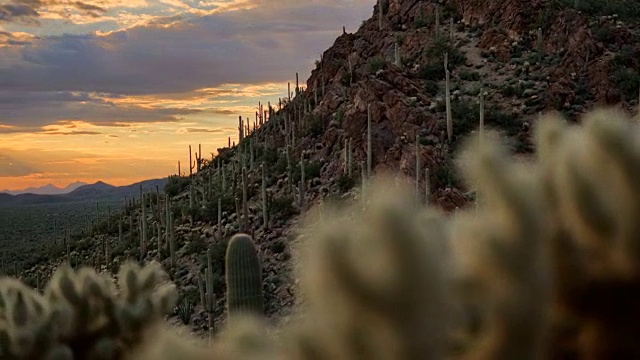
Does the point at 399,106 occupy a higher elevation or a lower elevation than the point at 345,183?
higher

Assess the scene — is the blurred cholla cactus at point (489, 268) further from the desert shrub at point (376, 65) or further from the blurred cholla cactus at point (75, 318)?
the desert shrub at point (376, 65)

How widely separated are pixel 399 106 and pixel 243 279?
1685cm

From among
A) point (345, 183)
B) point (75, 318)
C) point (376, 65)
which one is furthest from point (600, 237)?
point (376, 65)

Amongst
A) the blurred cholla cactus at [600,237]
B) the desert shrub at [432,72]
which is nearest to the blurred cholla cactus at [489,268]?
the blurred cholla cactus at [600,237]

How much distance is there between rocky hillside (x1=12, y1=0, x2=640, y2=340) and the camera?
18188 mm

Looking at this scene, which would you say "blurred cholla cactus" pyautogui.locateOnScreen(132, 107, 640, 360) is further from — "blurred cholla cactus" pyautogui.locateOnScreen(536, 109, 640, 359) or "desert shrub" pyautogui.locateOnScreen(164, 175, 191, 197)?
"desert shrub" pyautogui.locateOnScreen(164, 175, 191, 197)

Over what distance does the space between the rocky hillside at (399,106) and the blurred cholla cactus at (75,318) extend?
40.0ft

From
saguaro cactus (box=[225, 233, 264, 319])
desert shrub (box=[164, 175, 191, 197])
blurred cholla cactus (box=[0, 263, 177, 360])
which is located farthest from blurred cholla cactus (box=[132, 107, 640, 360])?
desert shrub (box=[164, 175, 191, 197])

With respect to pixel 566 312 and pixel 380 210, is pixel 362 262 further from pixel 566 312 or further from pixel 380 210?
pixel 566 312

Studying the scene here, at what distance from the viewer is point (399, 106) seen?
20.5 meters

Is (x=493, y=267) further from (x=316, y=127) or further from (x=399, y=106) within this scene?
(x=316, y=127)

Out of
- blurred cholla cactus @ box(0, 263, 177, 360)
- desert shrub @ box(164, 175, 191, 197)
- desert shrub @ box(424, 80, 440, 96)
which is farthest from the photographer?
desert shrub @ box(164, 175, 191, 197)

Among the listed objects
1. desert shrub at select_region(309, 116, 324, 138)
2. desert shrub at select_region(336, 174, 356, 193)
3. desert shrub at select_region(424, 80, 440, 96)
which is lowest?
desert shrub at select_region(336, 174, 356, 193)

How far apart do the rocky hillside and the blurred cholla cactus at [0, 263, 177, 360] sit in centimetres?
1220
